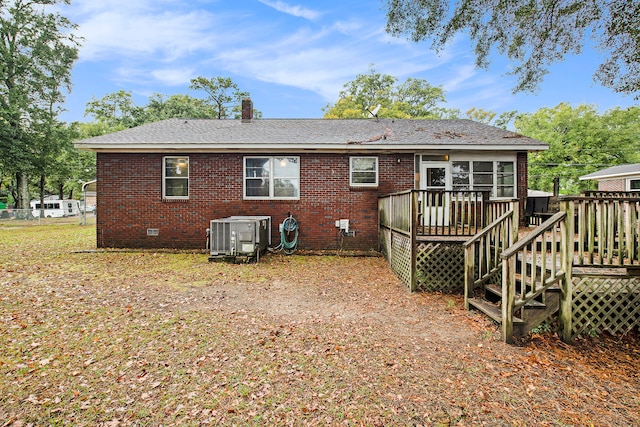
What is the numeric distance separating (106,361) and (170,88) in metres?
35.8

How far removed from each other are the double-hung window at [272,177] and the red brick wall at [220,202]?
0.19 m

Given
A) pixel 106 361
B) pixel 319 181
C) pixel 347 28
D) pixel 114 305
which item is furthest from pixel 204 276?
pixel 347 28

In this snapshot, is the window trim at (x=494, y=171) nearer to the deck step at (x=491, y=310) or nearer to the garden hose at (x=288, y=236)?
the garden hose at (x=288, y=236)

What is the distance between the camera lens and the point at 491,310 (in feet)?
13.8

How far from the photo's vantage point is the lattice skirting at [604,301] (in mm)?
3824

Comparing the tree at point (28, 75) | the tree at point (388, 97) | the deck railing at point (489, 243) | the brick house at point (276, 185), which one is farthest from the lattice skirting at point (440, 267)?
the tree at point (28, 75)

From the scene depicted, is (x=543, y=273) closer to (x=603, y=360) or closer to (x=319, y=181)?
(x=603, y=360)

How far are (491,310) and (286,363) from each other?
2881 mm

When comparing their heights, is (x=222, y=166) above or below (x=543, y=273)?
above

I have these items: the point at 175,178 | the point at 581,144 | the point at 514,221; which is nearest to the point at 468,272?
the point at 514,221

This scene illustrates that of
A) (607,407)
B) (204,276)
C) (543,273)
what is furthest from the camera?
(204,276)

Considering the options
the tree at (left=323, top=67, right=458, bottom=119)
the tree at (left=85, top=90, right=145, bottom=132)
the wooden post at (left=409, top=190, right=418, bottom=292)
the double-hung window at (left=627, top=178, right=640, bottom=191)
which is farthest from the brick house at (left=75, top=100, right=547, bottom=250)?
the tree at (left=85, top=90, right=145, bottom=132)

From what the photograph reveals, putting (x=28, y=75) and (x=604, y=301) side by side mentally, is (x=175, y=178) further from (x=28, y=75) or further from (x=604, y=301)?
(x=28, y=75)

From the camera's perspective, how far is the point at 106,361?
10.5ft
